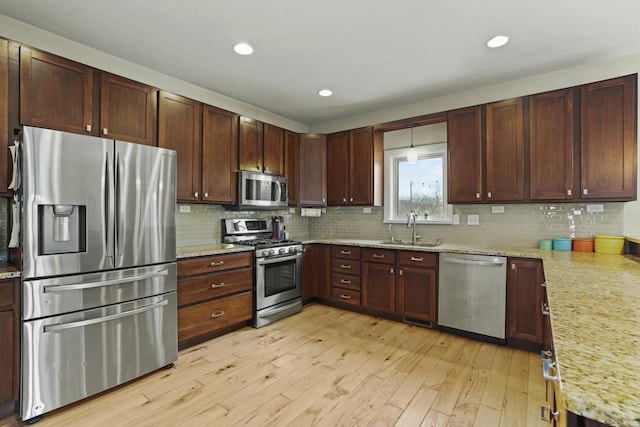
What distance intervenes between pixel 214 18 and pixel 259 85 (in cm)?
121

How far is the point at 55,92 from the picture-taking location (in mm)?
2297

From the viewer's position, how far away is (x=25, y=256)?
1.85m

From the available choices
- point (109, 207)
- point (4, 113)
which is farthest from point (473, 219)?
point (4, 113)

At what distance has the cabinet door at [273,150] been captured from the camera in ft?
13.1

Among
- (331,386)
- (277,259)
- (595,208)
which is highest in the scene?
(595,208)

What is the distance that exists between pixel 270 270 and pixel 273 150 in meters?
1.59

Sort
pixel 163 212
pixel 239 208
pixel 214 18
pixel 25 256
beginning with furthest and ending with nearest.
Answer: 1. pixel 239 208
2. pixel 163 212
3. pixel 214 18
4. pixel 25 256

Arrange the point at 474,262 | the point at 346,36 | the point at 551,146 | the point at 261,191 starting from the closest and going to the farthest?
the point at 346,36 < the point at 551,146 < the point at 474,262 < the point at 261,191

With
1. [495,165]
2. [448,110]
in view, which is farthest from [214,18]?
[495,165]

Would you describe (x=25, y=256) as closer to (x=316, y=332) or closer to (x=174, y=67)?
(x=174, y=67)

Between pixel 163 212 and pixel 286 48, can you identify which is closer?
pixel 163 212

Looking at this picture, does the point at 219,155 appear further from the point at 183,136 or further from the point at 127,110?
the point at 127,110

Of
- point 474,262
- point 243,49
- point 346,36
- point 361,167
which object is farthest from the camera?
point 361,167

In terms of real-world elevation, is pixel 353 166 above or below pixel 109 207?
Answer: above
